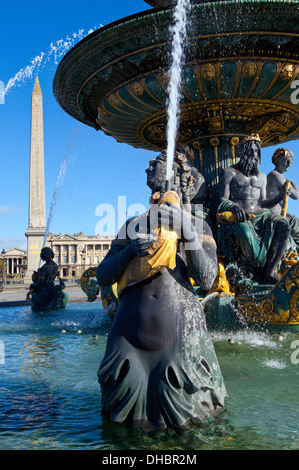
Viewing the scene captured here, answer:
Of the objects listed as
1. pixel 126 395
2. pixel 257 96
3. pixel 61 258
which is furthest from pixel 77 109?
pixel 61 258

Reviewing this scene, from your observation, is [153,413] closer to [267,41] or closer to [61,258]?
[267,41]

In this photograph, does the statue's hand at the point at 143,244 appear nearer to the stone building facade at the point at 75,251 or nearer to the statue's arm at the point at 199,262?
the statue's arm at the point at 199,262

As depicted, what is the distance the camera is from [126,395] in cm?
245

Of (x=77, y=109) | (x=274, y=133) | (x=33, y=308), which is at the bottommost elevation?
(x=33, y=308)

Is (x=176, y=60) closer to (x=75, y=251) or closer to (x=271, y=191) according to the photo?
(x=271, y=191)

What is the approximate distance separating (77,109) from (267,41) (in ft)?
11.9

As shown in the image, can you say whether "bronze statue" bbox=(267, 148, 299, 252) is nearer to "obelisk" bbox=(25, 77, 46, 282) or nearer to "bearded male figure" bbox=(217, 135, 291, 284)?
"bearded male figure" bbox=(217, 135, 291, 284)

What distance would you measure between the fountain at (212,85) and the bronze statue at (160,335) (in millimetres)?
3243

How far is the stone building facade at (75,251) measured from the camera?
112500 mm

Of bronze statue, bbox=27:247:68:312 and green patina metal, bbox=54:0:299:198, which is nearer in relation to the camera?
green patina metal, bbox=54:0:299:198

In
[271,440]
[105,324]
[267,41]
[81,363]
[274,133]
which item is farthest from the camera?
[274,133]

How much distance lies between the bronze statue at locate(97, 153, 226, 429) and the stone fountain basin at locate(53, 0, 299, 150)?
12.4ft

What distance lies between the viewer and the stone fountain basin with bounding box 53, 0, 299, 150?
559 centimetres

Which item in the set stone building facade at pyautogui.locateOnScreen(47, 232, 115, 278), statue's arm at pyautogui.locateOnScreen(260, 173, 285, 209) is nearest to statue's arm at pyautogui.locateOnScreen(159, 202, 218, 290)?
statue's arm at pyautogui.locateOnScreen(260, 173, 285, 209)
